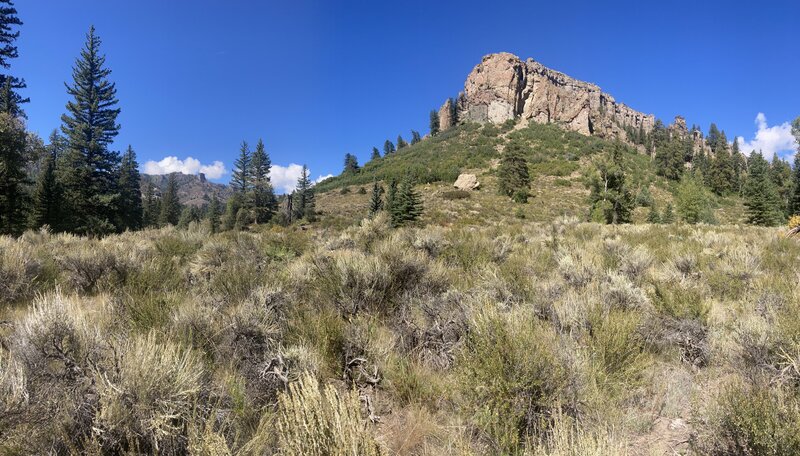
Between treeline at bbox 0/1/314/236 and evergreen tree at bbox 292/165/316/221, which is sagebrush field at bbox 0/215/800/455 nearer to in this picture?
treeline at bbox 0/1/314/236

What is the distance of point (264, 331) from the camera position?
307 centimetres

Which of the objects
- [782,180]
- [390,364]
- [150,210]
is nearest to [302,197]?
[150,210]

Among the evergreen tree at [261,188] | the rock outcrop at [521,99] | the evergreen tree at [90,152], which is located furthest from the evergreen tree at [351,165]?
the evergreen tree at [90,152]

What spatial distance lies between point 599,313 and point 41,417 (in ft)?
13.2

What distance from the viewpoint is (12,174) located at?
65.9 feet

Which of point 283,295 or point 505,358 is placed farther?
point 283,295

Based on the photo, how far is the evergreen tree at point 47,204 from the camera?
25172 millimetres

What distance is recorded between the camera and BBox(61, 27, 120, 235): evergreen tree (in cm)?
2691

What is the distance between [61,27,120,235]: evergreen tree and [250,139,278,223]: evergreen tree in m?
17.9

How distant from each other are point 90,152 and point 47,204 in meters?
5.39

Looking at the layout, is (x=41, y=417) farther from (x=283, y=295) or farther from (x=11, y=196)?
(x=11, y=196)

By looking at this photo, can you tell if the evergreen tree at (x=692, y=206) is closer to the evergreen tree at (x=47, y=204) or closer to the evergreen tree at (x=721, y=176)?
the evergreen tree at (x=721, y=176)

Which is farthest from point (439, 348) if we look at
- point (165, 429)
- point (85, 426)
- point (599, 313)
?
point (85, 426)

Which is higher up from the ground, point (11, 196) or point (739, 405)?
point (11, 196)
